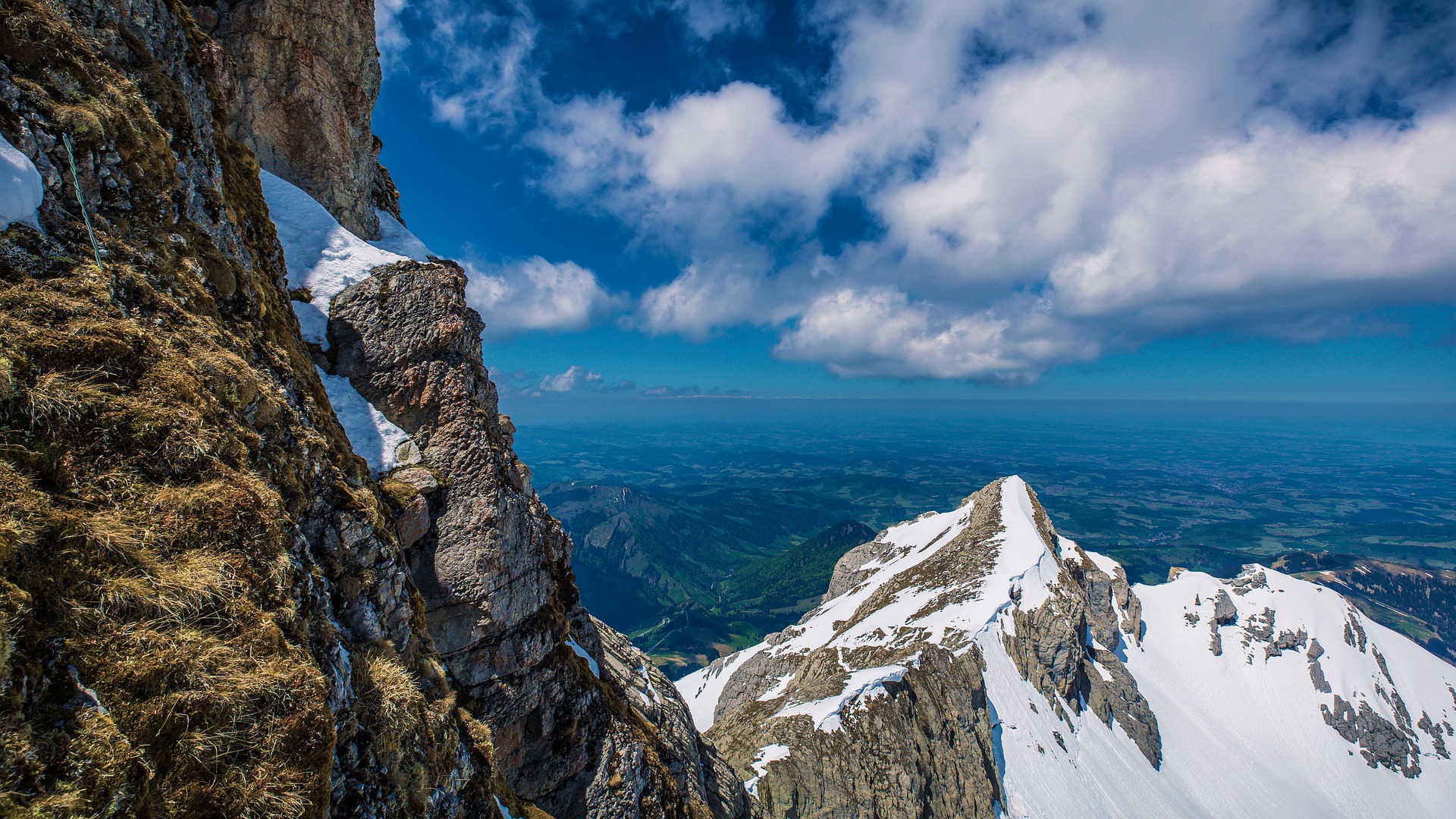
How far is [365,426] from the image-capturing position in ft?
43.7

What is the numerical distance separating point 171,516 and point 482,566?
8.22 metres

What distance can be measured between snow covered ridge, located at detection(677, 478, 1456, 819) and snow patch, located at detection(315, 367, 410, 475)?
30675 mm

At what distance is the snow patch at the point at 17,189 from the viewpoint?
6586 mm

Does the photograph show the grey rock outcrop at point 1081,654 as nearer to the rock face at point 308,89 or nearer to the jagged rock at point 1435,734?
the jagged rock at point 1435,734

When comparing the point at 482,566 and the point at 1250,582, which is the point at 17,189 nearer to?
the point at 482,566

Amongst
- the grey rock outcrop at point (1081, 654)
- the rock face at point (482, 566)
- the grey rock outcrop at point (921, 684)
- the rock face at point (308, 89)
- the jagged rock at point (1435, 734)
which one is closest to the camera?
the rock face at point (482, 566)

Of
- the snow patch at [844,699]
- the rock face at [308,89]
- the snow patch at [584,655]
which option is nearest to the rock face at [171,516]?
the snow patch at [584,655]

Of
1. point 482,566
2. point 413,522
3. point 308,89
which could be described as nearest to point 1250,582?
point 482,566

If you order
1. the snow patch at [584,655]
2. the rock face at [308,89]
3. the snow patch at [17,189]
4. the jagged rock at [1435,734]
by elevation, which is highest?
the rock face at [308,89]

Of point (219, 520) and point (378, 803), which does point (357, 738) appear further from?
point (219, 520)

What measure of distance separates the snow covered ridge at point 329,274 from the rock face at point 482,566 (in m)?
0.35

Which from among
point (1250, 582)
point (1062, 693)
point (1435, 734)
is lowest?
Answer: point (1435, 734)

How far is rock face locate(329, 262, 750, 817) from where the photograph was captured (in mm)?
13430

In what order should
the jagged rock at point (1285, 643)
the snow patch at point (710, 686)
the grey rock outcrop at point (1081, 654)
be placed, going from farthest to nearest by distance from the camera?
the jagged rock at point (1285, 643)
the snow patch at point (710, 686)
the grey rock outcrop at point (1081, 654)
